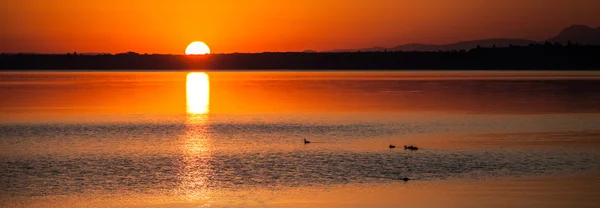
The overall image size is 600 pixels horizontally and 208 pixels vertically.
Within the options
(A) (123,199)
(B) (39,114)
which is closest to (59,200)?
(A) (123,199)

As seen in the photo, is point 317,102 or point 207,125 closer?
point 207,125

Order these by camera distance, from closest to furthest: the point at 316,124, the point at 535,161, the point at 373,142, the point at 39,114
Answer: the point at 535,161 → the point at 373,142 → the point at 316,124 → the point at 39,114

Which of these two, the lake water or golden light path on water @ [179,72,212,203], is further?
golden light path on water @ [179,72,212,203]

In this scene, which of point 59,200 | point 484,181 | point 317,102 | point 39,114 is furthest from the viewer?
point 317,102

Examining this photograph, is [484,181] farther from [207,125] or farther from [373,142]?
[207,125]

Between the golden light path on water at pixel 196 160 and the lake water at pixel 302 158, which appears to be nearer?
the lake water at pixel 302 158

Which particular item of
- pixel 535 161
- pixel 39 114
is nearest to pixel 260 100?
pixel 39 114

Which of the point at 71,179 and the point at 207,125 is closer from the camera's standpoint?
the point at 71,179

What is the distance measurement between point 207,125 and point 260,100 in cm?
2045

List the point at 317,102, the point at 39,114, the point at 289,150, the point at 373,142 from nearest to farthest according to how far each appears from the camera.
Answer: the point at 289,150
the point at 373,142
the point at 39,114
the point at 317,102

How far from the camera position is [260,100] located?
58094 millimetres

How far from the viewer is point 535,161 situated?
78.2 feet

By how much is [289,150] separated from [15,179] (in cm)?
875

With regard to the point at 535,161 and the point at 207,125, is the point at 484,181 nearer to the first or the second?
the point at 535,161
